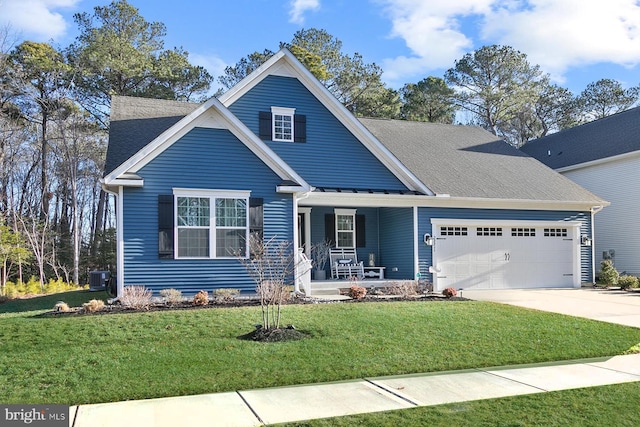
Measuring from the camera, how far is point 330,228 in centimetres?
1772

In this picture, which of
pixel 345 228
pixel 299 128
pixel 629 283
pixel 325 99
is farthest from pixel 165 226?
pixel 629 283

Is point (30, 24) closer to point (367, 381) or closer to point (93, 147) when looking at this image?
point (93, 147)

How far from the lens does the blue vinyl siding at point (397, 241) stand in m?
16.6

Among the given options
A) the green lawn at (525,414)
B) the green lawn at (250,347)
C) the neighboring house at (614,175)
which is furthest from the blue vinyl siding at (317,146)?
the neighboring house at (614,175)

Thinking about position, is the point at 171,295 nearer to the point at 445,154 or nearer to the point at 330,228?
the point at 330,228

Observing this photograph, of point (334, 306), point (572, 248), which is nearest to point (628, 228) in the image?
point (572, 248)

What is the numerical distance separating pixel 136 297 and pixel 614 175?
767 inches

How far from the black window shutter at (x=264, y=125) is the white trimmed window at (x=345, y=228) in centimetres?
353

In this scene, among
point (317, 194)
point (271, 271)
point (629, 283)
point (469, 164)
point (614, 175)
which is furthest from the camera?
point (614, 175)

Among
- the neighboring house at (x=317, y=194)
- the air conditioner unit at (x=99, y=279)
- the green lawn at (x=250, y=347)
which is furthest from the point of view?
the air conditioner unit at (x=99, y=279)

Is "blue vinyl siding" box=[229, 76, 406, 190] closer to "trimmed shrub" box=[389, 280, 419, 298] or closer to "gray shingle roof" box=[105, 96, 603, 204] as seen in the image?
"gray shingle roof" box=[105, 96, 603, 204]

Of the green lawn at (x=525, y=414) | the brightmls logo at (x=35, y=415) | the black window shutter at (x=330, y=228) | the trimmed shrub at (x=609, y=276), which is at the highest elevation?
the black window shutter at (x=330, y=228)

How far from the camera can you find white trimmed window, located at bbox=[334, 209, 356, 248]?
58.6ft

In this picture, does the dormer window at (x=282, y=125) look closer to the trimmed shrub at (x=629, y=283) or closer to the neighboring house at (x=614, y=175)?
the trimmed shrub at (x=629, y=283)
